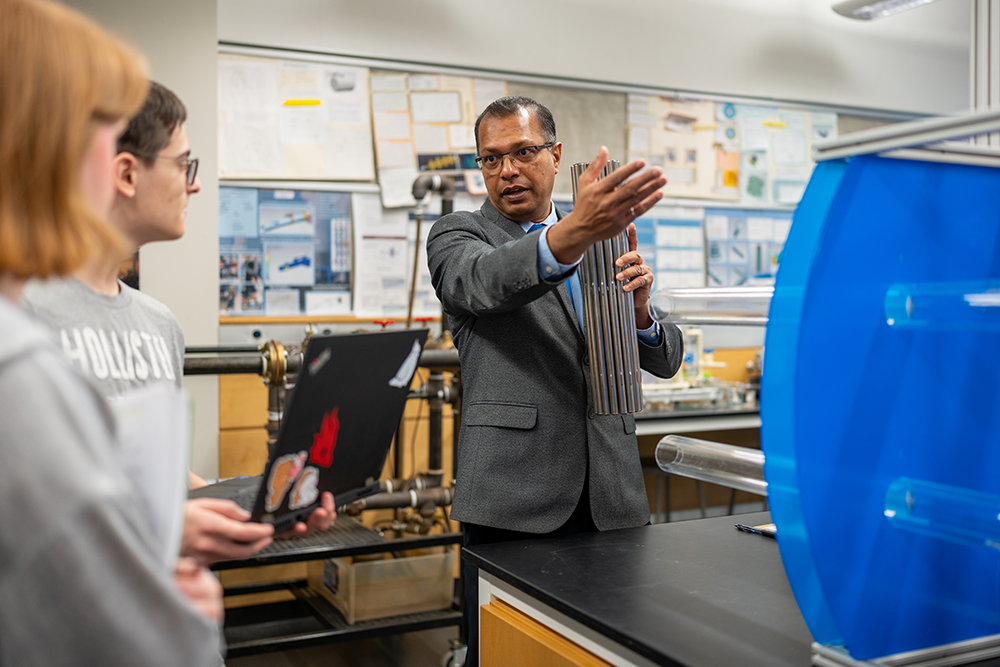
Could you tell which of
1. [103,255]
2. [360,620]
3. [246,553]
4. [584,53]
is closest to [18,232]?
[103,255]

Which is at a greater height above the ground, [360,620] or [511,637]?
[511,637]

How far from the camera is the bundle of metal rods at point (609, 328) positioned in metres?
1.40

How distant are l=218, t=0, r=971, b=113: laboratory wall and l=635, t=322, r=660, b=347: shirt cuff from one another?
7.82ft

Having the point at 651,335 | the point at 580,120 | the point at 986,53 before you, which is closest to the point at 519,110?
the point at 651,335

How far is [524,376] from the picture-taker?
4.82ft

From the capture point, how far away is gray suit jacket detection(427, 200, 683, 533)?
1.42m

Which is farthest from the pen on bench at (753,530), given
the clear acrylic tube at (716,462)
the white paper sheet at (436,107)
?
the white paper sheet at (436,107)

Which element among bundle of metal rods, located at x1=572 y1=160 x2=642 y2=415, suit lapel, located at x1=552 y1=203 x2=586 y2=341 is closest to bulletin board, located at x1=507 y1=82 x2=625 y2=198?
suit lapel, located at x1=552 y1=203 x2=586 y2=341

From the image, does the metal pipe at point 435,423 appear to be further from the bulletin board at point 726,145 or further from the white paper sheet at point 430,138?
the bulletin board at point 726,145

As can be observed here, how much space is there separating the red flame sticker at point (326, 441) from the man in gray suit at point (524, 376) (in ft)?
1.61

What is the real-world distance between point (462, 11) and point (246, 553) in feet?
10.8

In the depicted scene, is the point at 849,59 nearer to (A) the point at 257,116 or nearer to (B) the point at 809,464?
(A) the point at 257,116

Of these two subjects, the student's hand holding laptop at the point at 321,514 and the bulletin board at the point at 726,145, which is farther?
the bulletin board at the point at 726,145

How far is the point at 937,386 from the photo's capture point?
0.89 meters
